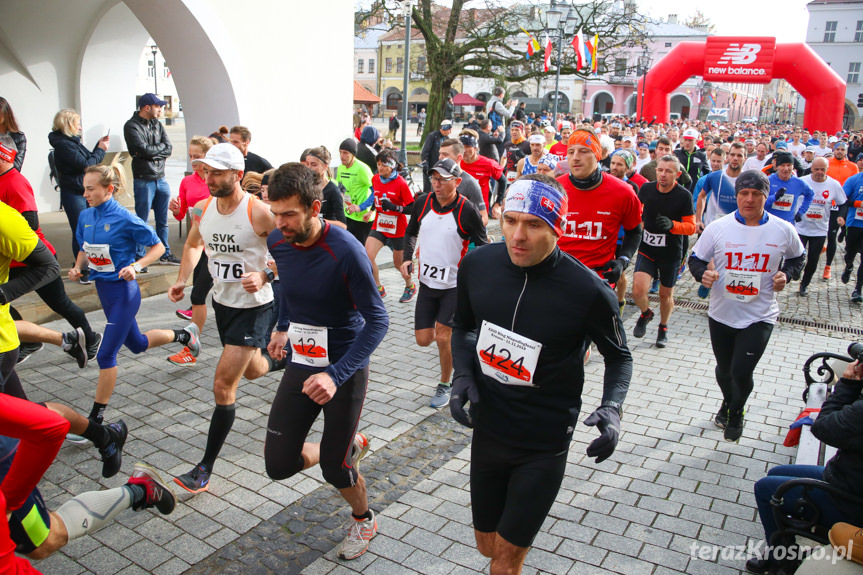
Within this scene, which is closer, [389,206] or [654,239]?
[654,239]

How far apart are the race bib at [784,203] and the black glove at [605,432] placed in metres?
7.23

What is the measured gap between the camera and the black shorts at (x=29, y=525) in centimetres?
277

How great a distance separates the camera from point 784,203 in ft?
28.3

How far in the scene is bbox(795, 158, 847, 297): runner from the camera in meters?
9.66

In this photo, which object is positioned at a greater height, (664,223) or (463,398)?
(664,223)

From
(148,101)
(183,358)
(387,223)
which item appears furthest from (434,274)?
(148,101)

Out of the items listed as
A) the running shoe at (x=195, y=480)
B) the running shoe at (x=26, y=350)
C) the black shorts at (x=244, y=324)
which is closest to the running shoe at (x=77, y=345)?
the running shoe at (x=26, y=350)

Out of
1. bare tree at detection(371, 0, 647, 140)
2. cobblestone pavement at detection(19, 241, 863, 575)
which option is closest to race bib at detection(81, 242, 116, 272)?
cobblestone pavement at detection(19, 241, 863, 575)

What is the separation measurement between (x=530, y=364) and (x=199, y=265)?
5215mm

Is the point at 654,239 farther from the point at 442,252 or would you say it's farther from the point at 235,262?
the point at 235,262

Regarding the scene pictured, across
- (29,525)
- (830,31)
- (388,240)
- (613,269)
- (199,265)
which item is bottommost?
(29,525)

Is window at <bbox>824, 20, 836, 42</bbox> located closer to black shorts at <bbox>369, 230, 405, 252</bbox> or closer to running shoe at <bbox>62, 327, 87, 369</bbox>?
black shorts at <bbox>369, 230, 405, 252</bbox>

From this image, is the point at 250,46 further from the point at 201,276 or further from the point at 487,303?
the point at 487,303

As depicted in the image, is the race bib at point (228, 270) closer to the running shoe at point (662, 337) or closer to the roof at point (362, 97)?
the running shoe at point (662, 337)
